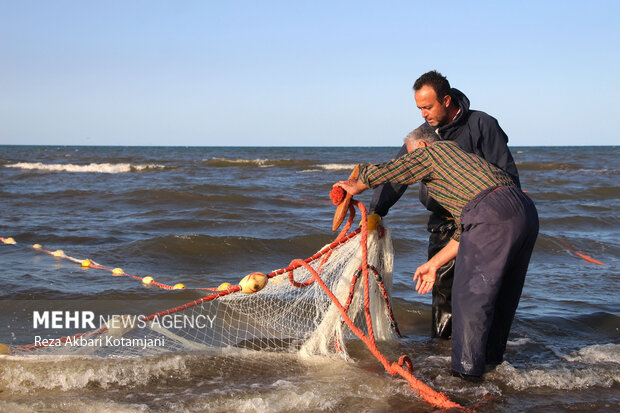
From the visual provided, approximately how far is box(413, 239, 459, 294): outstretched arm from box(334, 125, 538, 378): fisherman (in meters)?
Result: 0.27

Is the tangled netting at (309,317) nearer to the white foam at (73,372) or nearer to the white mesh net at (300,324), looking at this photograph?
the white mesh net at (300,324)

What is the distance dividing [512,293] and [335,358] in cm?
122

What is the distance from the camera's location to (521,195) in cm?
293

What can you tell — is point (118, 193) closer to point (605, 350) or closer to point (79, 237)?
point (79, 237)

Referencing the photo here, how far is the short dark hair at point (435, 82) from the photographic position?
3.39 metres

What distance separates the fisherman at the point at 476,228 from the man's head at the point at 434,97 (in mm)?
373

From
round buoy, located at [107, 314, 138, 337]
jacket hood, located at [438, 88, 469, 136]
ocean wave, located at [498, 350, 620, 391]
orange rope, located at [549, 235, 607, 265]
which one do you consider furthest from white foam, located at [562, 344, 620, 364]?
orange rope, located at [549, 235, 607, 265]

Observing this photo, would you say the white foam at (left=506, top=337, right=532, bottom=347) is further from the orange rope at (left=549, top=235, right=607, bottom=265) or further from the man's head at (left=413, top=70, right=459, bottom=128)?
the orange rope at (left=549, top=235, right=607, bottom=265)

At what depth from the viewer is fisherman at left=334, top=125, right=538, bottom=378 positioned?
9.48 ft

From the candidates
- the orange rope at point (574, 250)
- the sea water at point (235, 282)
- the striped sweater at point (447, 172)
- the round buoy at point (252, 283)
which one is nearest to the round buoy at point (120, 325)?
the sea water at point (235, 282)

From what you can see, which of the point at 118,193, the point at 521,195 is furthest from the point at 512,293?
the point at 118,193

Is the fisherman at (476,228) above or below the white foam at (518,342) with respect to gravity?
above

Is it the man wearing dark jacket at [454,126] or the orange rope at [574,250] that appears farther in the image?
the orange rope at [574,250]

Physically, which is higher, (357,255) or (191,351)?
(357,255)
